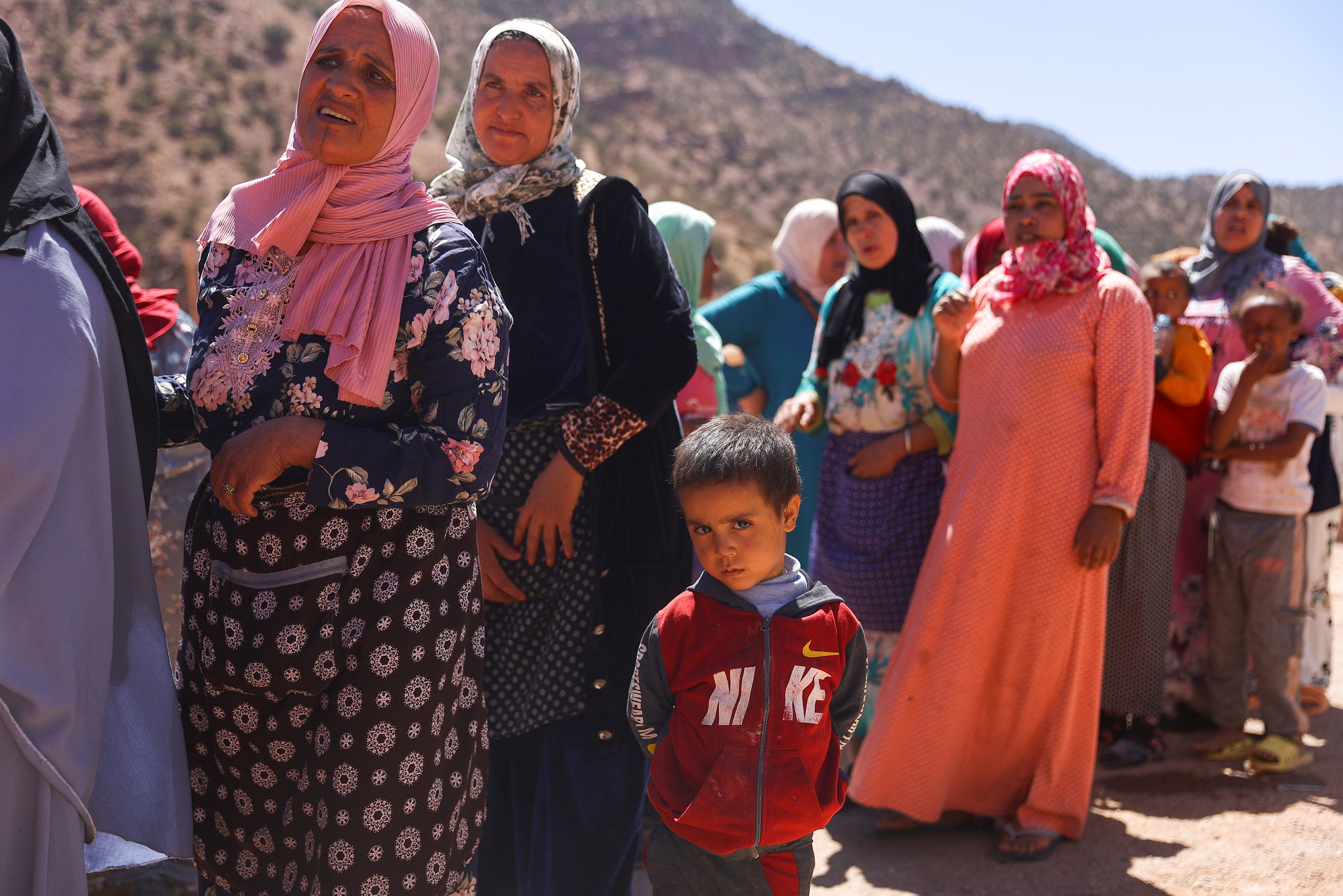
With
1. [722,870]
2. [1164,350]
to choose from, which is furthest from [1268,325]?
[722,870]

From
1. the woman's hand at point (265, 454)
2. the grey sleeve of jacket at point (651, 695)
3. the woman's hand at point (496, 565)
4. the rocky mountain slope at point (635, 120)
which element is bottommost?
the grey sleeve of jacket at point (651, 695)

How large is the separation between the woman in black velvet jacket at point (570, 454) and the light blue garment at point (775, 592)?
50cm

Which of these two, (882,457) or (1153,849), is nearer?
(1153,849)

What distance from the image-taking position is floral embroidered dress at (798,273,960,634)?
365 cm

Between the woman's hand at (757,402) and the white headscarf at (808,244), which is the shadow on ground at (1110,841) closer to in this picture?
the woman's hand at (757,402)

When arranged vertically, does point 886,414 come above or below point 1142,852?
above

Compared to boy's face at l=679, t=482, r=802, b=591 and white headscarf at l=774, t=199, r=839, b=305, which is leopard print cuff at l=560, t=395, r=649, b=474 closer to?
boy's face at l=679, t=482, r=802, b=591

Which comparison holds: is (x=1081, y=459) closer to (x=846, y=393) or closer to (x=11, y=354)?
(x=846, y=393)

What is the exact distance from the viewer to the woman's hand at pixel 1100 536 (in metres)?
3.20

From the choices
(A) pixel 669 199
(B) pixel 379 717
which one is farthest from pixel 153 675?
(A) pixel 669 199

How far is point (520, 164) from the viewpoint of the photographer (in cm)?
256

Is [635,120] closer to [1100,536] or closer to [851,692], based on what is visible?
[1100,536]

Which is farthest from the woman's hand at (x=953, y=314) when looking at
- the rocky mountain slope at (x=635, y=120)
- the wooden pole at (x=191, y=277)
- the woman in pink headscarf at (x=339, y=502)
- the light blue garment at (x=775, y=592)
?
the rocky mountain slope at (x=635, y=120)

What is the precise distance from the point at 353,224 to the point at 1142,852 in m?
3.16
